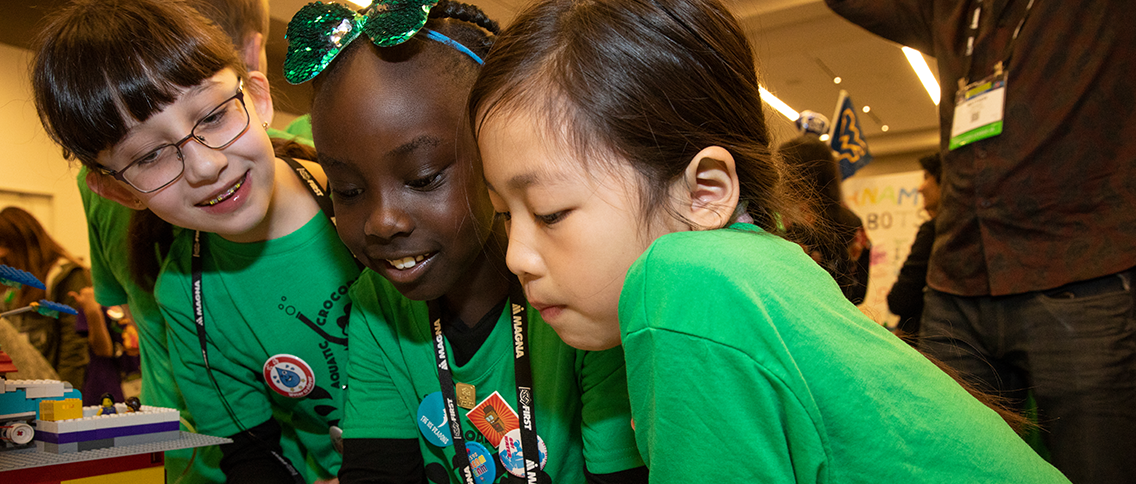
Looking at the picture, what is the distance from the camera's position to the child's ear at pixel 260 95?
1415mm

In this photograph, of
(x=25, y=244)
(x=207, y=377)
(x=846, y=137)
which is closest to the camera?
(x=207, y=377)

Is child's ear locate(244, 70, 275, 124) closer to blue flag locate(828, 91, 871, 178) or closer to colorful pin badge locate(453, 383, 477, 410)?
colorful pin badge locate(453, 383, 477, 410)

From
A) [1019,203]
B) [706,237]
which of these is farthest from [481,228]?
[1019,203]

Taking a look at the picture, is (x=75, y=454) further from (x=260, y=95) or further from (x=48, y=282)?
(x=48, y=282)

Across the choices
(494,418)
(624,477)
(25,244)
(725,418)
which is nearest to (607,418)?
(624,477)

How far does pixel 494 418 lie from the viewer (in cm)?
119

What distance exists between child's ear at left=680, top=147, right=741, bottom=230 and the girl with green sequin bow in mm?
342

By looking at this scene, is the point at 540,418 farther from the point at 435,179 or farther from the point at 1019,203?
the point at 1019,203

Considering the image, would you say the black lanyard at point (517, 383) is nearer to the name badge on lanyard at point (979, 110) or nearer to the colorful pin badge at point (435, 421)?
the colorful pin badge at point (435, 421)

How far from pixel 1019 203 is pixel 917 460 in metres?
1.11

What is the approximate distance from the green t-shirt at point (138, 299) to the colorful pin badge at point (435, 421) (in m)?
0.60

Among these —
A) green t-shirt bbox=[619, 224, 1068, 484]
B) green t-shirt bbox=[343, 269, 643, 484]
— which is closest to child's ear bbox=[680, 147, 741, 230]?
green t-shirt bbox=[619, 224, 1068, 484]

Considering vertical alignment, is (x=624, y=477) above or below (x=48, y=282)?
below

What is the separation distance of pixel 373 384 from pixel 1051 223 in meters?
1.41
